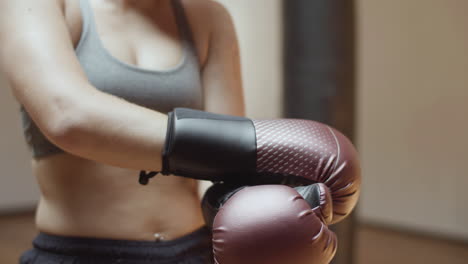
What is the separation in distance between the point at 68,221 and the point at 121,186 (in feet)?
0.32

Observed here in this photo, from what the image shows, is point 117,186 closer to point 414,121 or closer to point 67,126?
point 67,126

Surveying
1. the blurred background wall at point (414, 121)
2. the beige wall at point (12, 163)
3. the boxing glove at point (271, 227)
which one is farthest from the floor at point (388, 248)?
the boxing glove at point (271, 227)

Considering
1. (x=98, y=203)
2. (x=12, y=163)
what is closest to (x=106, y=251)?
(x=98, y=203)

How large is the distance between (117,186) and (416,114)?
8.47ft

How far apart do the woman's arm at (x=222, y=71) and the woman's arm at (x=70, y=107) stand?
0.85 feet

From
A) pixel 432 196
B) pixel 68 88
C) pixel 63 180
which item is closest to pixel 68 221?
pixel 63 180

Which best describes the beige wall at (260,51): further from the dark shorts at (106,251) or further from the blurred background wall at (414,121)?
the blurred background wall at (414,121)

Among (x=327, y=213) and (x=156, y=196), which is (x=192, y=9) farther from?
(x=327, y=213)

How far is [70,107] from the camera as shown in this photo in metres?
0.58

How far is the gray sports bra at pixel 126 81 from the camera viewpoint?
29.0 inches

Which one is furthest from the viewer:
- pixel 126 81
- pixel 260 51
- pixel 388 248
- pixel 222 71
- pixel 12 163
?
pixel 12 163

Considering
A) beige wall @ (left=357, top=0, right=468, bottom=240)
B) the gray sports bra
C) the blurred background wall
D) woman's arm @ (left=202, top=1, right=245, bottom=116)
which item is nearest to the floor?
the blurred background wall

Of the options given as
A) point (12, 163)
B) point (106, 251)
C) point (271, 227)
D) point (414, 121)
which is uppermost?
point (271, 227)

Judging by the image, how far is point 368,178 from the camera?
10.5 feet
